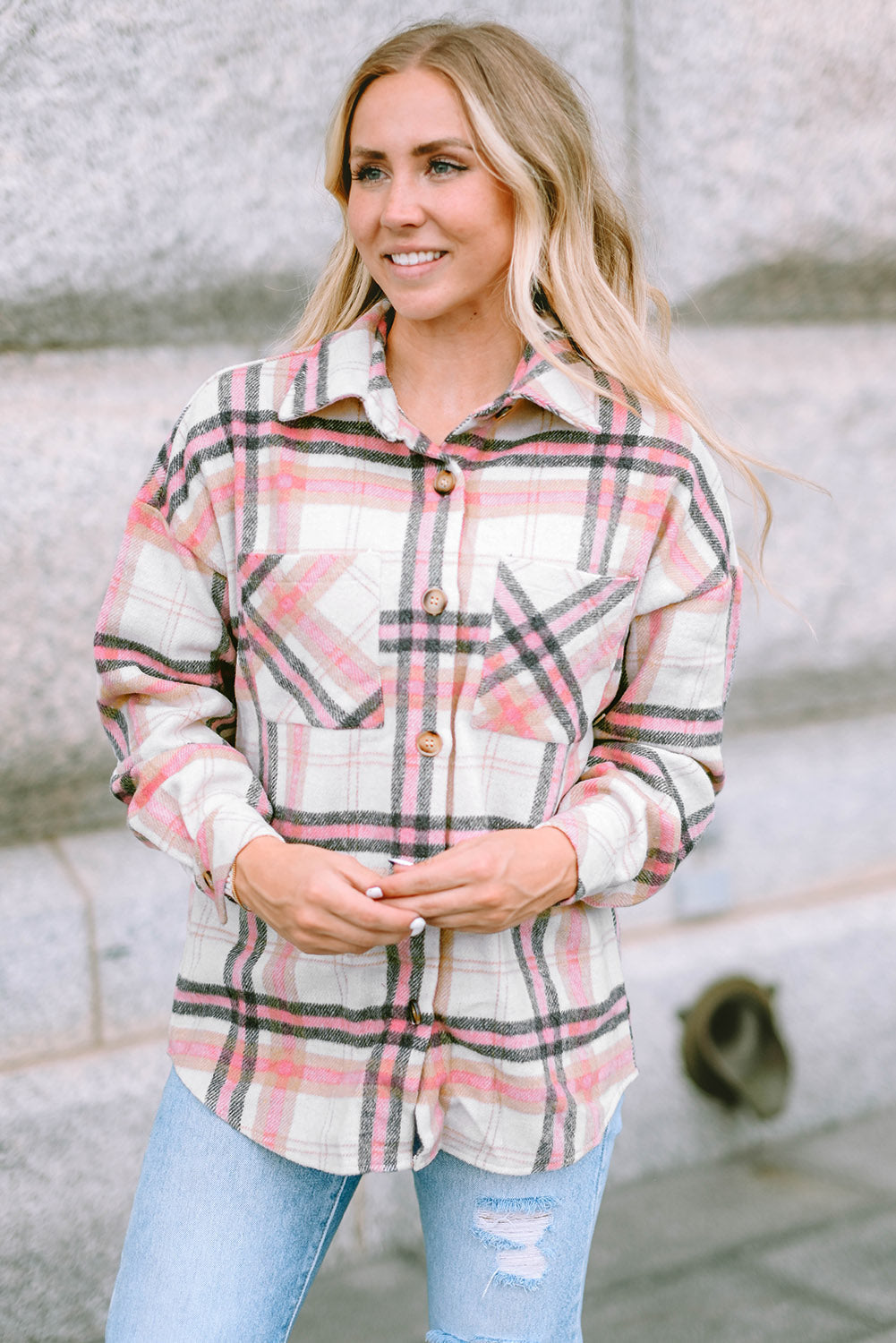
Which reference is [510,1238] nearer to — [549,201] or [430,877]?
[430,877]

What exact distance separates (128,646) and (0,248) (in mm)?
1095

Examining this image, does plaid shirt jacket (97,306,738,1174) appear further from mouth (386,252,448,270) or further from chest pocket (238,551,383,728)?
mouth (386,252,448,270)

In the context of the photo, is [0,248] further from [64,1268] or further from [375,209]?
[64,1268]

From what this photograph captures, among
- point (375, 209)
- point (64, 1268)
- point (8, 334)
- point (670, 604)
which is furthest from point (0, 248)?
point (64, 1268)

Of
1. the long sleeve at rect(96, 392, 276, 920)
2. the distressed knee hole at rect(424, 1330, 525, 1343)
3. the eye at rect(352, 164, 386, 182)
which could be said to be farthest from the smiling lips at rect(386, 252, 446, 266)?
the distressed knee hole at rect(424, 1330, 525, 1343)

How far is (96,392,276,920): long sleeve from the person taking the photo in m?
1.55

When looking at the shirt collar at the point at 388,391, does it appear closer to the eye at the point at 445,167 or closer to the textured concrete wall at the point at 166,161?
the eye at the point at 445,167

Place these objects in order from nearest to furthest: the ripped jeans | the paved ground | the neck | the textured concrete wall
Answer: the ripped jeans < the neck < the textured concrete wall < the paved ground

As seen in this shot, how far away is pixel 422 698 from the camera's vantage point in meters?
1.54

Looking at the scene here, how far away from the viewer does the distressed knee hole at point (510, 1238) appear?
155 cm

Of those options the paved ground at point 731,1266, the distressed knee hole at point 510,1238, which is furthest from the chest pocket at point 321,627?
the paved ground at point 731,1266

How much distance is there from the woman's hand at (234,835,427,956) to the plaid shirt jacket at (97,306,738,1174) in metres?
0.06

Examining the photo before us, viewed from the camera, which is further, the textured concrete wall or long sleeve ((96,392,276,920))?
the textured concrete wall

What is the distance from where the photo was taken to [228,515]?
62.5 inches
